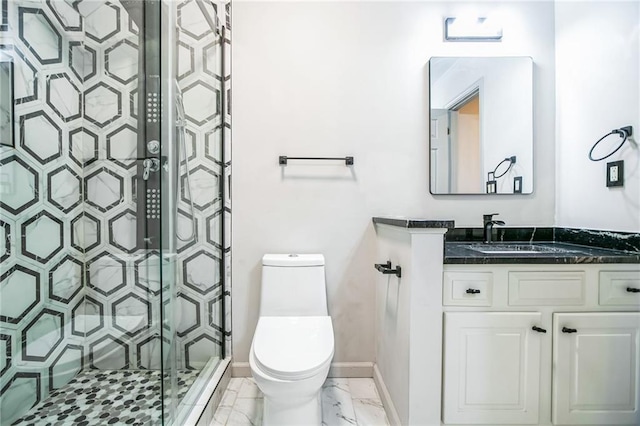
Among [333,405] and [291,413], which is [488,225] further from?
[291,413]

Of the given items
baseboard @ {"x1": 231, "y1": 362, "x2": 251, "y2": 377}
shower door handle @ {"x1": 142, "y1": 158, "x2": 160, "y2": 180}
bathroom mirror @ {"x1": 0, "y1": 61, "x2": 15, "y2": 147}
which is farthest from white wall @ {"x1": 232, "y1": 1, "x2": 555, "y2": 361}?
bathroom mirror @ {"x1": 0, "y1": 61, "x2": 15, "y2": 147}

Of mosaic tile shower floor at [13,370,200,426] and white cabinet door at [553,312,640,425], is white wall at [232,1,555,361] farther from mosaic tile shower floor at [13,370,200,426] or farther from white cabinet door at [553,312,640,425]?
white cabinet door at [553,312,640,425]

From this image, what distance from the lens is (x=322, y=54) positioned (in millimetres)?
1891

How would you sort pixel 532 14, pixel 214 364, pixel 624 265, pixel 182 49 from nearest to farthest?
pixel 624 265
pixel 182 49
pixel 214 364
pixel 532 14

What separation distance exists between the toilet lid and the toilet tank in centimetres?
7

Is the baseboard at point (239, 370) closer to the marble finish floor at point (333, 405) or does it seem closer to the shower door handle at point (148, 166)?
the marble finish floor at point (333, 405)

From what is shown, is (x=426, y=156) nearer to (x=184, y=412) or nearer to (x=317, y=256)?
(x=317, y=256)

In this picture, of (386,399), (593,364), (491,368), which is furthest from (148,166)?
(593,364)

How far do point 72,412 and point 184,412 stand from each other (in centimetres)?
48

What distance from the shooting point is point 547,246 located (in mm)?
1748

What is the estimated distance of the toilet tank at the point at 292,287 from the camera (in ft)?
5.58

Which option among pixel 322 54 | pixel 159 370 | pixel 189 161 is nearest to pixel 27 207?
pixel 189 161

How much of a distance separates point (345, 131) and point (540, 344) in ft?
4.72

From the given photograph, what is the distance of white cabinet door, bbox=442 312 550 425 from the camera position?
125 cm
